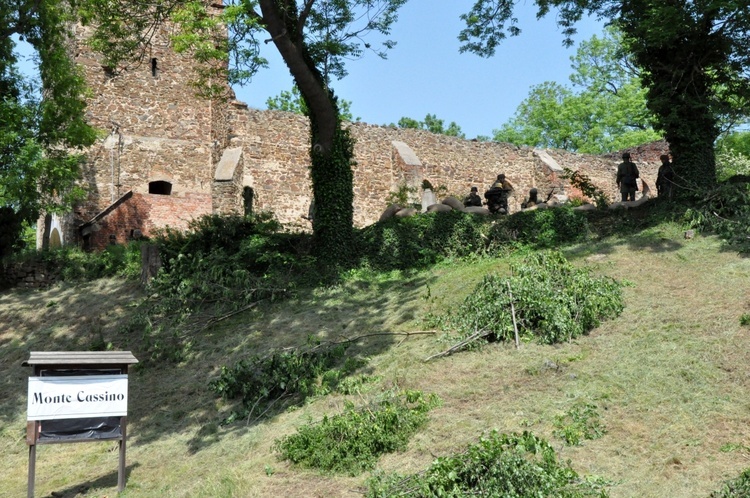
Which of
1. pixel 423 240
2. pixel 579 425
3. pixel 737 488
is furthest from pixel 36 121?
pixel 737 488

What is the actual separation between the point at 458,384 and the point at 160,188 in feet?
51.3

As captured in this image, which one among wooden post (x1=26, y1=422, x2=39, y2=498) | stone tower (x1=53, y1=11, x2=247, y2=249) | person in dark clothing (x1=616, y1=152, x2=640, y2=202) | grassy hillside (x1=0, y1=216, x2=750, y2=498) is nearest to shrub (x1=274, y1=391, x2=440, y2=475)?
grassy hillside (x1=0, y1=216, x2=750, y2=498)

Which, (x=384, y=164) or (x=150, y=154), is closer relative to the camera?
(x=150, y=154)

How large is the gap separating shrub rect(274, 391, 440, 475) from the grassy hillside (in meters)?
0.15

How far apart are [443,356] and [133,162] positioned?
14.6m

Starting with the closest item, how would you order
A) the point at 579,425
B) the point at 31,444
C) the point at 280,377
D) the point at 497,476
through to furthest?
the point at 497,476 → the point at 579,425 → the point at 31,444 → the point at 280,377

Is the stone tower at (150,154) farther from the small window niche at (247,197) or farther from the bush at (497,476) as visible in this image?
the bush at (497,476)

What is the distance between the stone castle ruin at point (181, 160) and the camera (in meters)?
21.5

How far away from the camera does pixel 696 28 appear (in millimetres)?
14820

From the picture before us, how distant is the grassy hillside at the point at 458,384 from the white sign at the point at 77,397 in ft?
2.74

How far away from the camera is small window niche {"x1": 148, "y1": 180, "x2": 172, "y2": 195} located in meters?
22.7

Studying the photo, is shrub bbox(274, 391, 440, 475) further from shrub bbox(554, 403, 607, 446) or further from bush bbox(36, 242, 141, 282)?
bush bbox(36, 242, 141, 282)

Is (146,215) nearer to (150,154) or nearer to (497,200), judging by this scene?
(150,154)

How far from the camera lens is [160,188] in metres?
23.0
